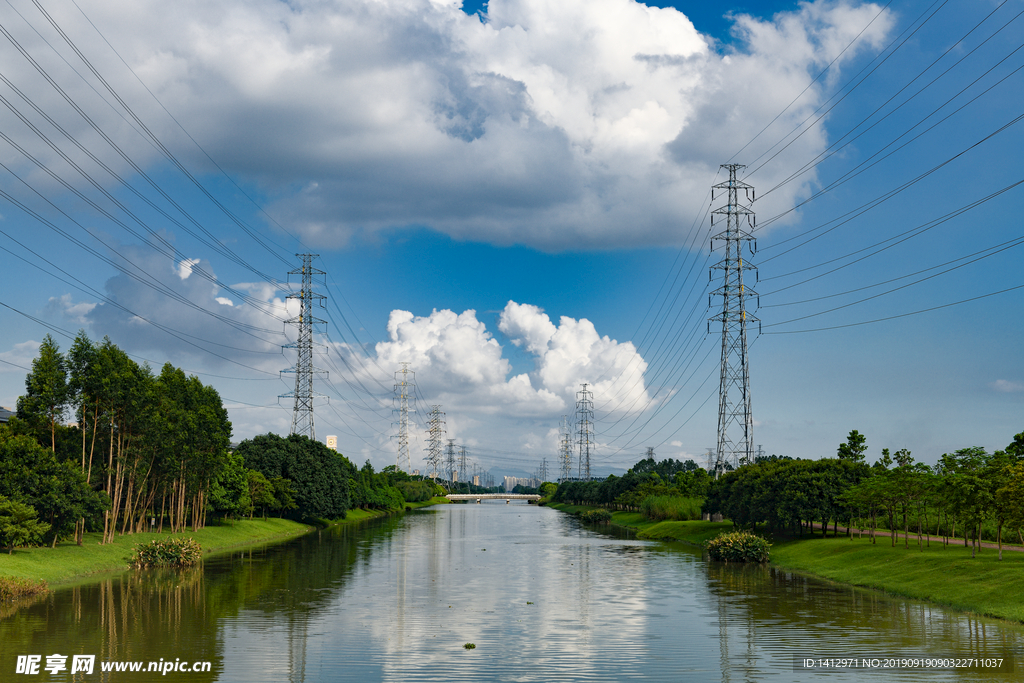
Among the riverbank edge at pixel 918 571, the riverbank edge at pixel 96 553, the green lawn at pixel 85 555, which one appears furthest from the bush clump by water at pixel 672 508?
the green lawn at pixel 85 555

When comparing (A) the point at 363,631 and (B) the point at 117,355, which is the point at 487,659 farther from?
(B) the point at 117,355

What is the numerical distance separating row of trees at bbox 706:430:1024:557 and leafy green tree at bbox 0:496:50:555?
60785mm

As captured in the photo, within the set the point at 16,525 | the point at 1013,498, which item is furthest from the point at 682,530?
the point at 16,525

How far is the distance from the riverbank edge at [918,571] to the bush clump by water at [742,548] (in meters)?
1.26

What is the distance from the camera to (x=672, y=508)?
120875mm

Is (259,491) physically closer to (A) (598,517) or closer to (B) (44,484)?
(B) (44,484)

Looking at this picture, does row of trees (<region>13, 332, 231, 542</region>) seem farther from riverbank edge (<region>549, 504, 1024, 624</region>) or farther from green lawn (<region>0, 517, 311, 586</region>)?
riverbank edge (<region>549, 504, 1024, 624</region>)

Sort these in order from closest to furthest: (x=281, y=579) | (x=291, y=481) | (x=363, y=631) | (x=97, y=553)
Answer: (x=363, y=631)
(x=281, y=579)
(x=97, y=553)
(x=291, y=481)

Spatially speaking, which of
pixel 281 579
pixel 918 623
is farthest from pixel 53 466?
pixel 918 623

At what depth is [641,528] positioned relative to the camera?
12450cm

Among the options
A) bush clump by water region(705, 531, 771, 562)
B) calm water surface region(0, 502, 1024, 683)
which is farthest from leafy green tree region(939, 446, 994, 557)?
bush clump by water region(705, 531, 771, 562)

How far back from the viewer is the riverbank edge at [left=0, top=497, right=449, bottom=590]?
5102 cm

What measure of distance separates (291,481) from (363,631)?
85142 millimetres

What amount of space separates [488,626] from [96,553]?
130 ft
